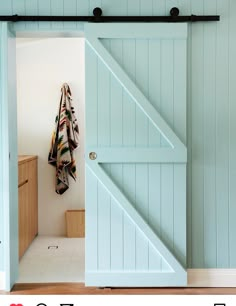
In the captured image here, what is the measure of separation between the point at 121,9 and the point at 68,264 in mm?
2320

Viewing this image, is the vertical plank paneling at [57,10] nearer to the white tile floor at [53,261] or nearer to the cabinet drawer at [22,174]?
the cabinet drawer at [22,174]

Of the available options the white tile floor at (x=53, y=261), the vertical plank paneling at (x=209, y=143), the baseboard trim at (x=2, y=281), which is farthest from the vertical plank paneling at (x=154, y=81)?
the baseboard trim at (x=2, y=281)

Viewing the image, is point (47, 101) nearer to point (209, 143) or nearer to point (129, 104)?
point (129, 104)

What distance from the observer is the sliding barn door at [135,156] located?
323cm

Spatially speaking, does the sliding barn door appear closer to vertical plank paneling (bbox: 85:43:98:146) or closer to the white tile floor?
vertical plank paneling (bbox: 85:43:98:146)

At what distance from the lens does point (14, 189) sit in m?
3.38

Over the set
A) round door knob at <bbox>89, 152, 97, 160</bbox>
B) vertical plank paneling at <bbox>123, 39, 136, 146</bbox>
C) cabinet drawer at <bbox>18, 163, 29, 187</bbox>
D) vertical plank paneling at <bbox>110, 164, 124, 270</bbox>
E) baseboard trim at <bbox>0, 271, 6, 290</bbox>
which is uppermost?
vertical plank paneling at <bbox>123, 39, 136, 146</bbox>

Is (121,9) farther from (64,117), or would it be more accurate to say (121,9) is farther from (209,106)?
(64,117)

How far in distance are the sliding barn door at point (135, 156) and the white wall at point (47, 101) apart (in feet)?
7.05

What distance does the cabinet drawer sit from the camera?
422 cm

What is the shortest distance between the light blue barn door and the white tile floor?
0.98 feet

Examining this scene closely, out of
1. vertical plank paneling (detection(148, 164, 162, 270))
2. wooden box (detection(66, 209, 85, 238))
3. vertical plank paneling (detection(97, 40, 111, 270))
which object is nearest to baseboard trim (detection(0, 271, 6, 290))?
vertical plank paneling (detection(97, 40, 111, 270))

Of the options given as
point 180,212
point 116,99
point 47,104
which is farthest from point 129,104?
point 47,104
